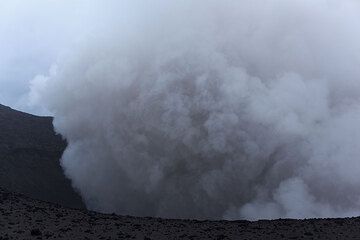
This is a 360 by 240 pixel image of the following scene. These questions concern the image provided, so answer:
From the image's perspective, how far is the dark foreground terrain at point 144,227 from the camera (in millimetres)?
14859

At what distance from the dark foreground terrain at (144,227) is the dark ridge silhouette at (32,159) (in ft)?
29.7

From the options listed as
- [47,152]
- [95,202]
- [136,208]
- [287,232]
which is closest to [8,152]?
[47,152]

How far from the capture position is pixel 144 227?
1614cm

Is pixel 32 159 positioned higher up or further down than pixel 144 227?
higher up

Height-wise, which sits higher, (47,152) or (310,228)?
(47,152)

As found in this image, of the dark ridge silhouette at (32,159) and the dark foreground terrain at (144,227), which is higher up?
the dark ridge silhouette at (32,159)

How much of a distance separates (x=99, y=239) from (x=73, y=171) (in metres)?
17.7

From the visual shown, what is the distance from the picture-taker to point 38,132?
112 feet

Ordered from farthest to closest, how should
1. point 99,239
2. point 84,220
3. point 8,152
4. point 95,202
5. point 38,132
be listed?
point 38,132 → point 95,202 → point 8,152 → point 84,220 → point 99,239

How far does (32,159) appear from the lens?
99.7ft

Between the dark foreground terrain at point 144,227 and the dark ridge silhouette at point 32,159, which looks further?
the dark ridge silhouette at point 32,159

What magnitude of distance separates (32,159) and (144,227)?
1640 centimetres

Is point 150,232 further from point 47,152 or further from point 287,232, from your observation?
point 47,152

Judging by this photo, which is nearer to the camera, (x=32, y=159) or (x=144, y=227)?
(x=144, y=227)
